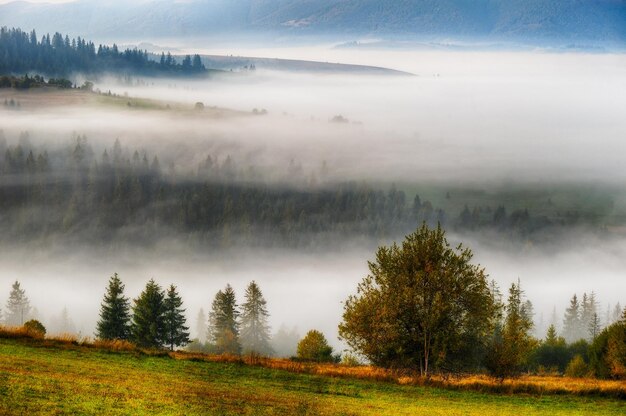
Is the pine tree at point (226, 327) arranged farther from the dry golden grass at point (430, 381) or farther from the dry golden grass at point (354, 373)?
the dry golden grass at point (430, 381)

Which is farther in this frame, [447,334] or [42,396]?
[447,334]

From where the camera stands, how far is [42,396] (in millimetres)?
27344

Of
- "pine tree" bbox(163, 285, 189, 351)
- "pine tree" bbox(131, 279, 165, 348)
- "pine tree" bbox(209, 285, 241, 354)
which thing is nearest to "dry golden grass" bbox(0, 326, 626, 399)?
"pine tree" bbox(131, 279, 165, 348)

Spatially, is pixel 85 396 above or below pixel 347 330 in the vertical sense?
below

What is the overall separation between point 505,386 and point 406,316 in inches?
342

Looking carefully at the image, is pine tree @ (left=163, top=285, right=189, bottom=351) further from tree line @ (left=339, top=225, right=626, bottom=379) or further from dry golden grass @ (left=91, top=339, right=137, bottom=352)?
dry golden grass @ (left=91, top=339, right=137, bottom=352)

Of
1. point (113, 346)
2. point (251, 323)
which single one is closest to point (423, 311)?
point (113, 346)

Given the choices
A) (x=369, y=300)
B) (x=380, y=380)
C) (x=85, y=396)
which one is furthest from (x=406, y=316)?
(x=85, y=396)

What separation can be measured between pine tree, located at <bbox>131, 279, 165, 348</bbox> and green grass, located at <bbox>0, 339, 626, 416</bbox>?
57.5 m

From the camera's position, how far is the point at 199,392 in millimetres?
32219

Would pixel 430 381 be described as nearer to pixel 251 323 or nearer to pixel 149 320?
pixel 149 320

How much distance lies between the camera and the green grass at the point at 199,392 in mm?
27797

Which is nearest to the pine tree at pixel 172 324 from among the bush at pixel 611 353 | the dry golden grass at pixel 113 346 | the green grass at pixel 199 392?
the bush at pixel 611 353

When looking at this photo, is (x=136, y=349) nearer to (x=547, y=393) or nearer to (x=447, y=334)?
(x=447, y=334)
